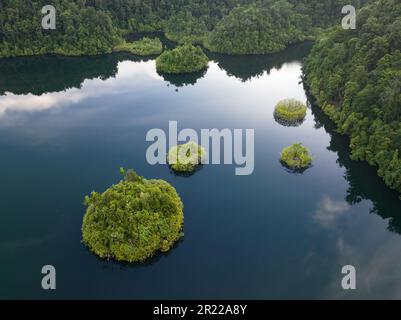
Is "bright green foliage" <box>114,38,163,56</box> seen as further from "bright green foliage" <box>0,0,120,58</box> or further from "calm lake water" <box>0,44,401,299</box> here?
"calm lake water" <box>0,44,401,299</box>

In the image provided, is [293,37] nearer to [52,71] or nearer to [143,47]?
[143,47]

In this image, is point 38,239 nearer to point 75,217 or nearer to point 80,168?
point 75,217

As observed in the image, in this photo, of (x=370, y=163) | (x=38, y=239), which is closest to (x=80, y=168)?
(x=38, y=239)

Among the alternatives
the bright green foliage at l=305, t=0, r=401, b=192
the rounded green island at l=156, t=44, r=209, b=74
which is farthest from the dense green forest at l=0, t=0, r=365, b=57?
the bright green foliage at l=305, t=0, r=401, b=192

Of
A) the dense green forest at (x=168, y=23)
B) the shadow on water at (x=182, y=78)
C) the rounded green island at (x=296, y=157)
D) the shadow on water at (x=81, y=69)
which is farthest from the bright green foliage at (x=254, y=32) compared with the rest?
the rounded green island at (x=296, y=157)

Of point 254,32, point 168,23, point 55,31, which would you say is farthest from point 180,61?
point 55,31
